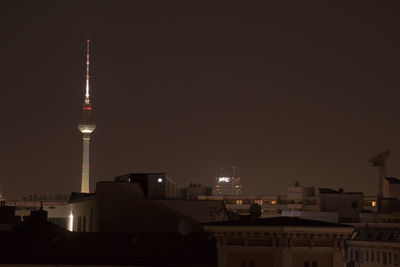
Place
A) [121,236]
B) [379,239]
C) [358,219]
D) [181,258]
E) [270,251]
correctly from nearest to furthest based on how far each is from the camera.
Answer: [270,251] < [181,258] < [121,236] < [379,239] < [358,219]

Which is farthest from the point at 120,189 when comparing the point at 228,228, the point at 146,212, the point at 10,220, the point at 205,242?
the point at 228,228

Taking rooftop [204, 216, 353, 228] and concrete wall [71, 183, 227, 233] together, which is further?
concrete wall [71, 183, 227, 233]

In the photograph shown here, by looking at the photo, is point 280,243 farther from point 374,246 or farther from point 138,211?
point 374,246

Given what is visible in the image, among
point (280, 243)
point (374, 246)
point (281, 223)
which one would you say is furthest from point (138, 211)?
point (374, 246)

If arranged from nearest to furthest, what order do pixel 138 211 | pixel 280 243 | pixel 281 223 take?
pixel 280 243
pixel 281 223
pixel 138 211

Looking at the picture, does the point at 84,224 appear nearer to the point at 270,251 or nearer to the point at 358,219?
the point at 270,251

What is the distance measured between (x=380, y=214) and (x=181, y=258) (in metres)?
128

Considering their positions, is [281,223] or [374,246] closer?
[281,223]

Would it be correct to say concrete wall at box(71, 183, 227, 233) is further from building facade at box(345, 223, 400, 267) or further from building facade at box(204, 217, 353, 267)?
building facade at box(345, 223, 400, 267)

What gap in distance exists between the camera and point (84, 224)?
109 meters

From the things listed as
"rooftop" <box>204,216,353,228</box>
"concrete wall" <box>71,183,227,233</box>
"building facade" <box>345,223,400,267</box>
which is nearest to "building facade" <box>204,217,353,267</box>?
"rooftop" <box>204,216,353,228</box>

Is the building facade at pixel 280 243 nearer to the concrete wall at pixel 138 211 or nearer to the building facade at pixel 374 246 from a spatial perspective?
the concrete wall at pixel 138 211

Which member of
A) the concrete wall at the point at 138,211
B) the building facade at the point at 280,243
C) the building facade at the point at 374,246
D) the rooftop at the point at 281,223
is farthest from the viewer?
the building facade at the point at 374,246

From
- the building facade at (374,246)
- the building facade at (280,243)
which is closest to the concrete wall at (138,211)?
the building facade at (280,243)
